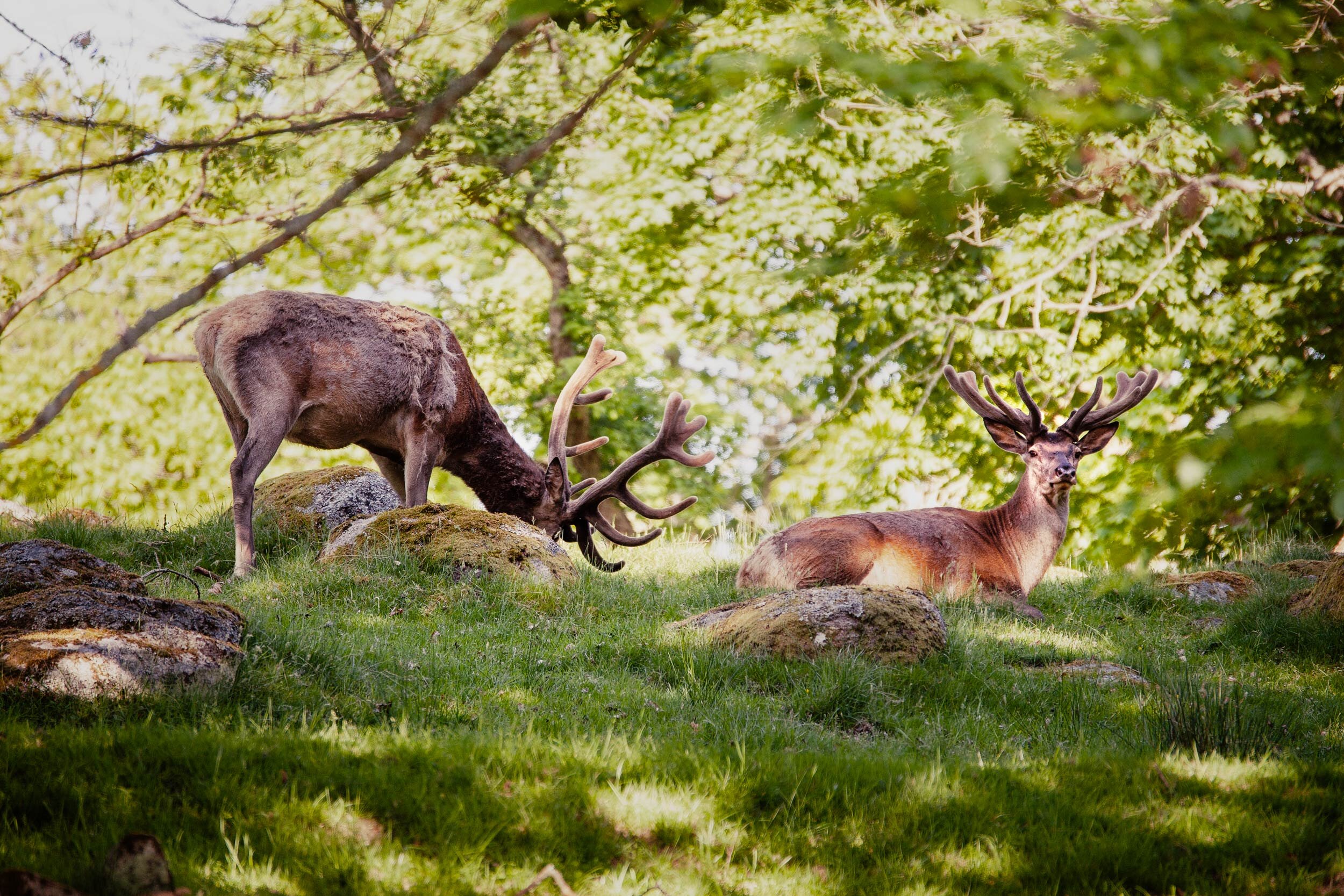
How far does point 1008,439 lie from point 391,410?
5213 mm

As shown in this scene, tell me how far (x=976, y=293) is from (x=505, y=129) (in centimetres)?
1013

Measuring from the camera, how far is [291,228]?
2.86 meters

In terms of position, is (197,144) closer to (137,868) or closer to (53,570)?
(137,868)

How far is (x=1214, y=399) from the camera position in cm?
423

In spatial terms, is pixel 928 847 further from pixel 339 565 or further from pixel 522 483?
pixel 522 483

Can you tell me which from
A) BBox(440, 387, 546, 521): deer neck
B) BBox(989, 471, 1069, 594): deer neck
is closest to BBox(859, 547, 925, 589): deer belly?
BBox(989, 471, 1069, 594): deer neck

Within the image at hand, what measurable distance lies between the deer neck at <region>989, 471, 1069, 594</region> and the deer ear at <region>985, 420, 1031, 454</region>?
292 millimetres

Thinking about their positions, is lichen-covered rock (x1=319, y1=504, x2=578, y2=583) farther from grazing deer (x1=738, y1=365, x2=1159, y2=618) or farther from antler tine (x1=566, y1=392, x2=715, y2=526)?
antler tine (x1=566, y1=392, x2=715, y2=526)

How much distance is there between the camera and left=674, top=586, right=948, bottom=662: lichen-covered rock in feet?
20.1

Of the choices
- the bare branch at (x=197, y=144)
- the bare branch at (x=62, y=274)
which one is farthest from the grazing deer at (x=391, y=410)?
the bare branch at (x=62, y=274)

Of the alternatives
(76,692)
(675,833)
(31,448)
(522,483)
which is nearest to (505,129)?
(522,483)

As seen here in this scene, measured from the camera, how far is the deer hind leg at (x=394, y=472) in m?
10.0

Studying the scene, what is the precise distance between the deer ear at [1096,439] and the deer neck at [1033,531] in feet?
1.47

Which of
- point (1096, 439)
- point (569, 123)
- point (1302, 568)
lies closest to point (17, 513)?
point (569, 123)
